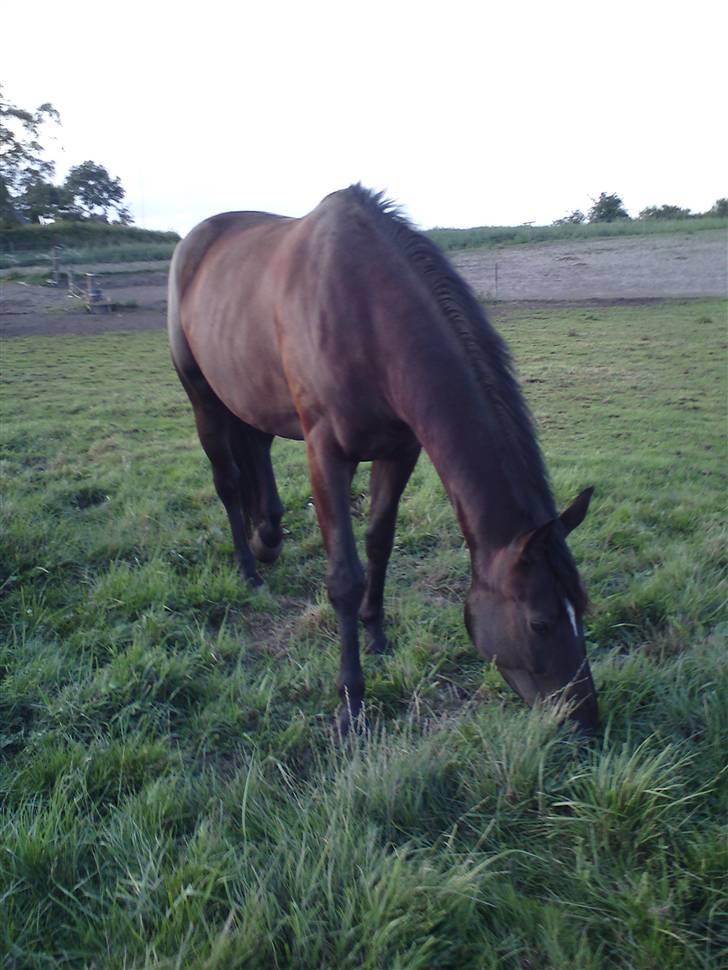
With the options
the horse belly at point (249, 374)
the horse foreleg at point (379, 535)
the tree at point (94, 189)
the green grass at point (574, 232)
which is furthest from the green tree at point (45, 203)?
the horse foreleg at point (379, 535)

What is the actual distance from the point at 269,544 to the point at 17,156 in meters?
38.8

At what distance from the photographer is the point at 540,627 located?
225 centimetres

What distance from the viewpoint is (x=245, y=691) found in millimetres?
2734

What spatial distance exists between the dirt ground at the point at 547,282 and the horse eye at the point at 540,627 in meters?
14.6

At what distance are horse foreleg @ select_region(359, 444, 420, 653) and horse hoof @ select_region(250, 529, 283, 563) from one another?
2.63ft

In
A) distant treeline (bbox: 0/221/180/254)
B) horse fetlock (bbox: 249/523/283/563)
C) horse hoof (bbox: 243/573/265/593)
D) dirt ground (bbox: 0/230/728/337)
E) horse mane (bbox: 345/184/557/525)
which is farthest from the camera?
distant treeline (bbox: 0/221/180/254)

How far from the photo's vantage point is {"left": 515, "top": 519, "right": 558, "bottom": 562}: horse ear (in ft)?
7.06

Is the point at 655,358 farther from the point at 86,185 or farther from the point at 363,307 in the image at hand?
the point at 86,185

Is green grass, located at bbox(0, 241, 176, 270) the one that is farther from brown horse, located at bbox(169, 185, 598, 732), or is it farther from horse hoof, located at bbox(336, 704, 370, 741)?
horse hoof, located at bbox(336, 704, 370, 741)

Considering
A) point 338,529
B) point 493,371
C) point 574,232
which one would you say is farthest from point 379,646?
point 574,232

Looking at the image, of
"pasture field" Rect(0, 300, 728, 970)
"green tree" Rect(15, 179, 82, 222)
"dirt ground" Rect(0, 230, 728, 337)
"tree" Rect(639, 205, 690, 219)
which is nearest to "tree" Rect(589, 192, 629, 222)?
"tree" Rect(639, 205, 690, 219)

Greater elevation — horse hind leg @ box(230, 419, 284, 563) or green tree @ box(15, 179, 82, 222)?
green tree @ box(15, 179, 82, 222)

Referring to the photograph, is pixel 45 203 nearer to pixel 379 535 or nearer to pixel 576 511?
pixel 379 535

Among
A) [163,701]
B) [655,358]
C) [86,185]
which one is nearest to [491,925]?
[163,701]
